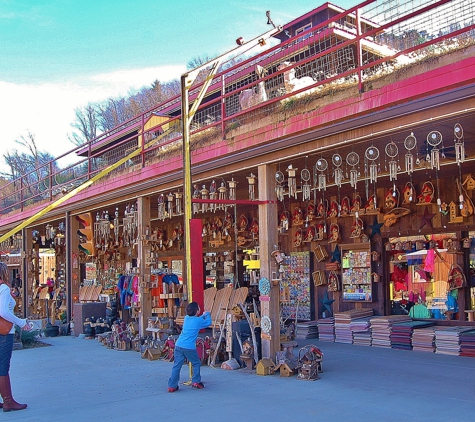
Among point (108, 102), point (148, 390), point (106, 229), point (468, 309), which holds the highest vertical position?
point (108, 102)

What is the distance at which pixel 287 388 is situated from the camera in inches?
338

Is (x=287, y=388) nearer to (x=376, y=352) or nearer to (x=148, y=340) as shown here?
(x=376, y=352)

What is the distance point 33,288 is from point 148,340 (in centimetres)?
1080

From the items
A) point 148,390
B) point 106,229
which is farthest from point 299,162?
point 106,229

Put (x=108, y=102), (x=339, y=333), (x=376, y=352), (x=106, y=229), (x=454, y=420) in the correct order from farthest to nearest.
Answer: (x=108, y=102), (x=106, y=229), (x=339, y=333), (x=376, y=352), (x=454, y=420)

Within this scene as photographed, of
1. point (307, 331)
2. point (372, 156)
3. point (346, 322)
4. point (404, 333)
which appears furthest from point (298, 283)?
point (372, 156)

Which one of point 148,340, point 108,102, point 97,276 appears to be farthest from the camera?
point 108,102

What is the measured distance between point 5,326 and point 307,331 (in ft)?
27.2

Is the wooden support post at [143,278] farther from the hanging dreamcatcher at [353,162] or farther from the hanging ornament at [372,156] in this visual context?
the hanging ornament at [372,156]

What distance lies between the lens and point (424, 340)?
11602 mm

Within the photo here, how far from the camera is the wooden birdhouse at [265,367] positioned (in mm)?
9684

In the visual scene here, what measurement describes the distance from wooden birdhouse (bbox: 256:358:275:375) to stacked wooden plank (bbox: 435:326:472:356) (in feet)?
11.8

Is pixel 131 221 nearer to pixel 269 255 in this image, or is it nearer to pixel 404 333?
pixel 269 255

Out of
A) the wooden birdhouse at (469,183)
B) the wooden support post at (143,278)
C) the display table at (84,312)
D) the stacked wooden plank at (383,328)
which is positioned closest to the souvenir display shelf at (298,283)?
the stacked wooden plank at (383,328)
